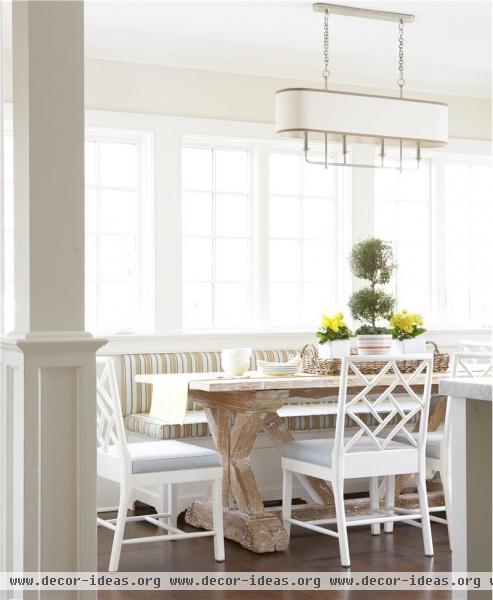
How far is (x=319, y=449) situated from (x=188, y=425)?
1111mm

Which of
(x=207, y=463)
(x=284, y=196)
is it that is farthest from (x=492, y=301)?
(x=207, y=463)

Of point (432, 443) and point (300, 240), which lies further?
point (300, 240)

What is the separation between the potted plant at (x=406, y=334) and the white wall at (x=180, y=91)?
79.3 inches

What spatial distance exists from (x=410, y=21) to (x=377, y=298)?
180cm

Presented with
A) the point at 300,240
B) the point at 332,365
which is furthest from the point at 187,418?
the point at 300,240

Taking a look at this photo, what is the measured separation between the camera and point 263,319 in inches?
248

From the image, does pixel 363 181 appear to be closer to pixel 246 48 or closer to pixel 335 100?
pixel 246 48

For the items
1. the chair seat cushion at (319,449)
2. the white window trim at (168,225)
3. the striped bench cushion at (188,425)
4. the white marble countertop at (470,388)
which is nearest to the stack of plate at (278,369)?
the chair seat cushion at (319,449)

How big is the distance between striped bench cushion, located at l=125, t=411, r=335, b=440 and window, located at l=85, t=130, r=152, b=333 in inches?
26.9

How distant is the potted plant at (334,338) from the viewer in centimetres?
469

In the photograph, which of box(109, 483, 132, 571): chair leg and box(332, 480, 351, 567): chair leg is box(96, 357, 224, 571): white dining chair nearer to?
box(109, 483, 132, 571): chair leg

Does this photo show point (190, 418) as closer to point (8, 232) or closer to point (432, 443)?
point (432, 443)

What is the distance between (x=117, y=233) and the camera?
593 cm

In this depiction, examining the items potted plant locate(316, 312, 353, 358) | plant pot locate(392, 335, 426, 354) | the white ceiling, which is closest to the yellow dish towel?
potted plant locate(316, 312, 353, 358)
